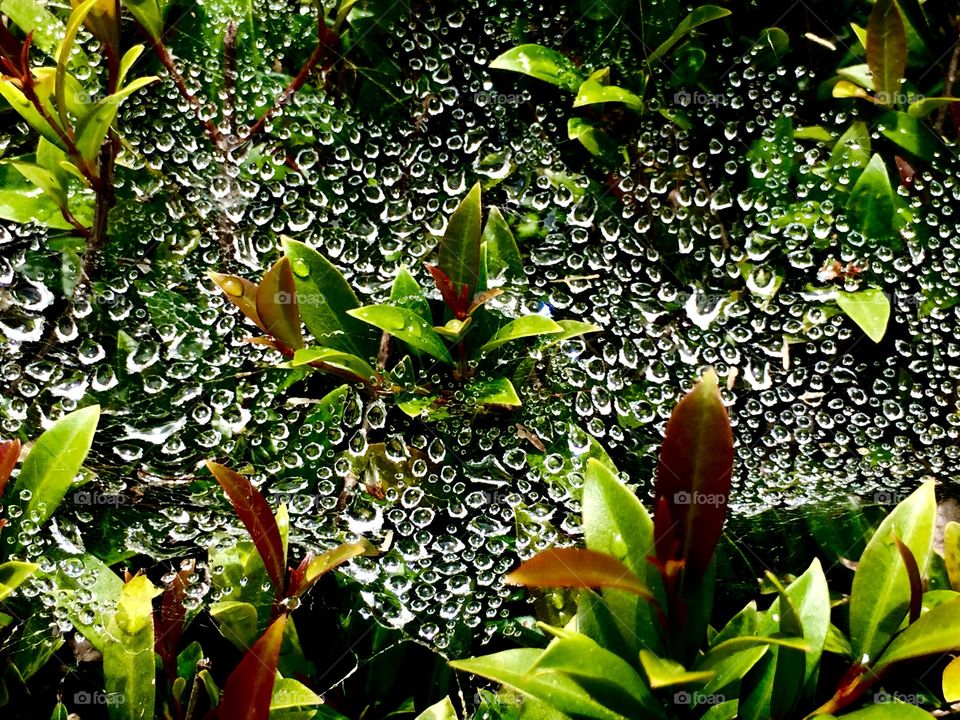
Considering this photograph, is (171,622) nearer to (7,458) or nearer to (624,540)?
(7,458)

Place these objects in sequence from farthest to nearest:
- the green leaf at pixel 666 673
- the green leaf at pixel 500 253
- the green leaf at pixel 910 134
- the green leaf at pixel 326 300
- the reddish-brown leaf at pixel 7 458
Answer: the green leaf at pixel 910 134
the green leaf at pixel 500 253
the green leaf at pixel 326 300
the reddish-brown leaf at pixel 7 458
the green leaf at pixel 666 673

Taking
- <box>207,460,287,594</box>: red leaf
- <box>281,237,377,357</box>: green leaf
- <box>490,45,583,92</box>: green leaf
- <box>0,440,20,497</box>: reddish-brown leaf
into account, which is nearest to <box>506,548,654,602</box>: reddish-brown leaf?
<box>207,460,287,594</box>: red leaf

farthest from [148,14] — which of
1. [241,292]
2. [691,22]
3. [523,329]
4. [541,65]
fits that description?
[691,22]

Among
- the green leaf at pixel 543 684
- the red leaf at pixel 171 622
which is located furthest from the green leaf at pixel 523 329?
the red leaf at pixel 171 622

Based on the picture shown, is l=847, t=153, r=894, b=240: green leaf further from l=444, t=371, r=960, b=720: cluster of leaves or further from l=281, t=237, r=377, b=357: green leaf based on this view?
l=281, t=237, r=377, b=357: green leaf

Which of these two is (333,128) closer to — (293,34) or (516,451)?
(293,34)

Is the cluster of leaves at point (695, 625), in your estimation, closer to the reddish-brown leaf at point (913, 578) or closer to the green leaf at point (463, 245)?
the reddish-brown leaf at point (913, 578)
